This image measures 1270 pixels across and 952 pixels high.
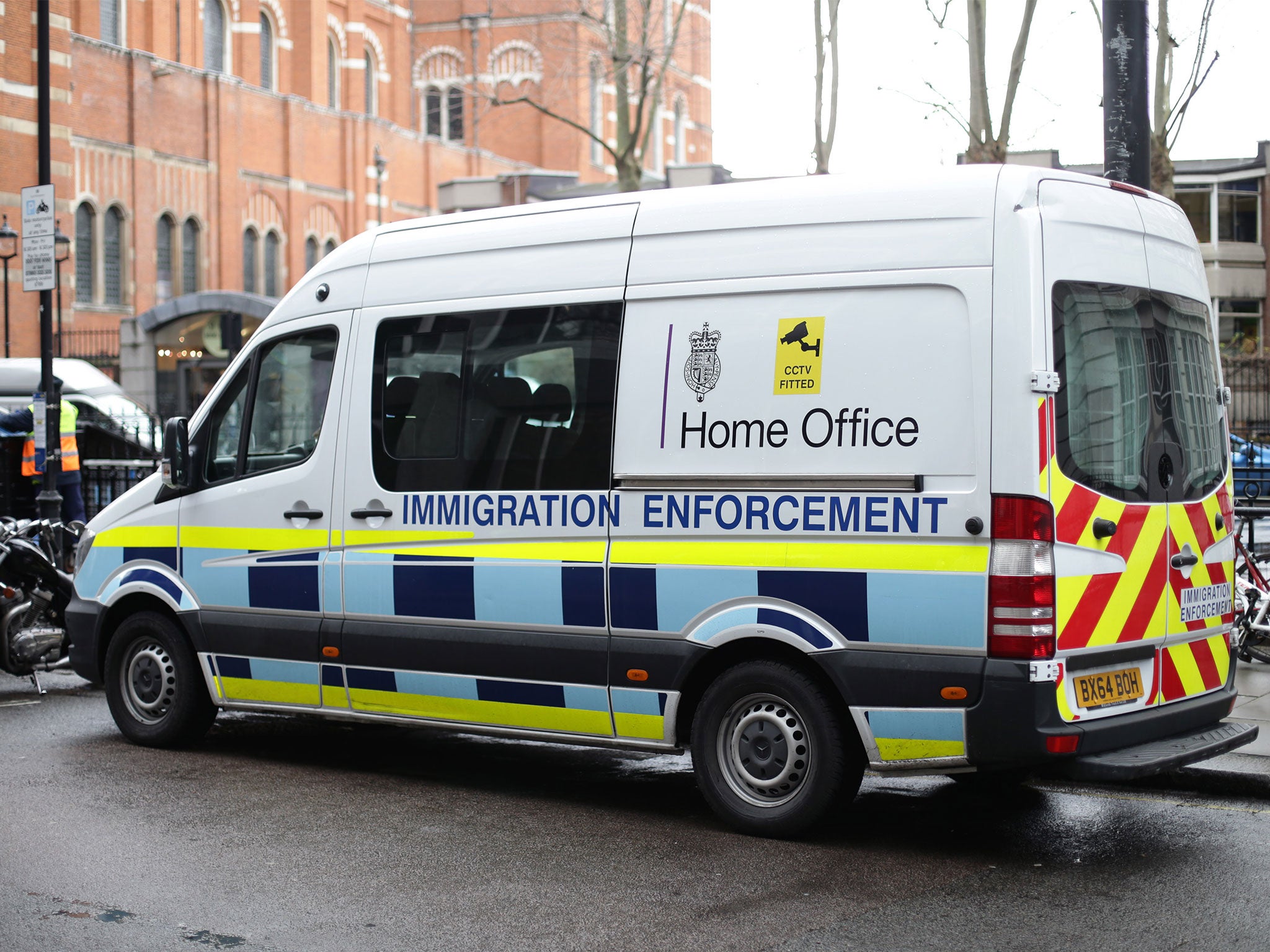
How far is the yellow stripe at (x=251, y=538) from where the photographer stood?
7254 mm

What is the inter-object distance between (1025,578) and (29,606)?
6.99 metres

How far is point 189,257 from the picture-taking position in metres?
45.7

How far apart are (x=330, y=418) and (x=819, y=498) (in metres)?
2.66

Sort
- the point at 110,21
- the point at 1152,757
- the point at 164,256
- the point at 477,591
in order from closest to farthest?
1. the point at 1152,757
2. the point at 477,591
3. the point at 164,256
4. the point at 110,21

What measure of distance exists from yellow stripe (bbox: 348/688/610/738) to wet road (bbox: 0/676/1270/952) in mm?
365

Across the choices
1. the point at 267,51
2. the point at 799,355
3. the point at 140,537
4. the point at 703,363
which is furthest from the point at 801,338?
the point at 267,51

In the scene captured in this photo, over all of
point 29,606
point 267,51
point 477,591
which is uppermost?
point 267,51

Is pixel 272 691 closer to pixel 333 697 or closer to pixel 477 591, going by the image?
pixel 333 697

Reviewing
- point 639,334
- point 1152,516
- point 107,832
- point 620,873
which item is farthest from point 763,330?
point 107,832

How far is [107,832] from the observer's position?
611 centimetres

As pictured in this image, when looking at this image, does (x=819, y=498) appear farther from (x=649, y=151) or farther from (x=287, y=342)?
(x=649, y=151)

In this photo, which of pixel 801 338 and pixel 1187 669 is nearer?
pixel 801 338

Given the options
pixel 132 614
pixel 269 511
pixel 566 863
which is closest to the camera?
pixel 566 863

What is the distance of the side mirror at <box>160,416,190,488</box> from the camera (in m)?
7.59
